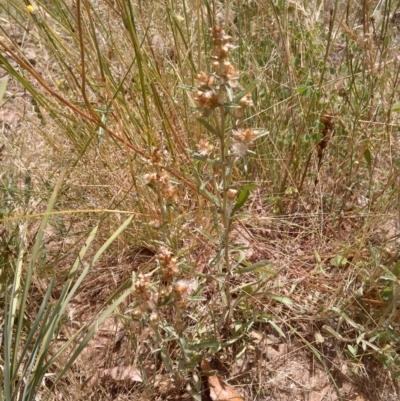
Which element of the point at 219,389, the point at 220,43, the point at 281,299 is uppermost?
the point at 220,43

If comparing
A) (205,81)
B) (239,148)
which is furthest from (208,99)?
(239,148)

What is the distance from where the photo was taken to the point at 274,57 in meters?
1.76

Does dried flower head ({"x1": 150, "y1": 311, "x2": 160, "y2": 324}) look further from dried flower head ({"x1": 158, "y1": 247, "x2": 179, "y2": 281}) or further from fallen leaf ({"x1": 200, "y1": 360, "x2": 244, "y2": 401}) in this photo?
fallen leaf ({"x1": 200, "y1": 360, "x2": 244, "y2": 401})

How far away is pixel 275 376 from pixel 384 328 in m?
0.31

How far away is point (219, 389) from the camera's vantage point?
1.21 meters

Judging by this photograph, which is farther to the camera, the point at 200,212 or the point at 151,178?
the point at 200,212

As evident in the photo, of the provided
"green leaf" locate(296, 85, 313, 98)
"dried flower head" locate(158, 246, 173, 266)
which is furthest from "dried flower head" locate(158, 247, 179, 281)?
"green leaf" locate(296, 85, 313, 98)

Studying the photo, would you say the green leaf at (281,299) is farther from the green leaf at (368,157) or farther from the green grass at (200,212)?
the green leaf at (368,157)

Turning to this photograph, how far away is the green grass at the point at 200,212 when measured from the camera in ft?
3.81

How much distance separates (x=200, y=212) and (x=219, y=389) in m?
0.53

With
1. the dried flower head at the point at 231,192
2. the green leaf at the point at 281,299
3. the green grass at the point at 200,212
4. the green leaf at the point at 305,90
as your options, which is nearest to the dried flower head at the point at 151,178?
the green grass at the point at 200,212

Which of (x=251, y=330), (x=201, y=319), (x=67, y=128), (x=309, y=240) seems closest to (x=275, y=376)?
(x=251, y=330)

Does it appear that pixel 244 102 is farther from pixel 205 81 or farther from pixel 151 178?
pixel 151 178

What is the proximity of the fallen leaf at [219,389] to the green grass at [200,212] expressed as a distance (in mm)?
40
